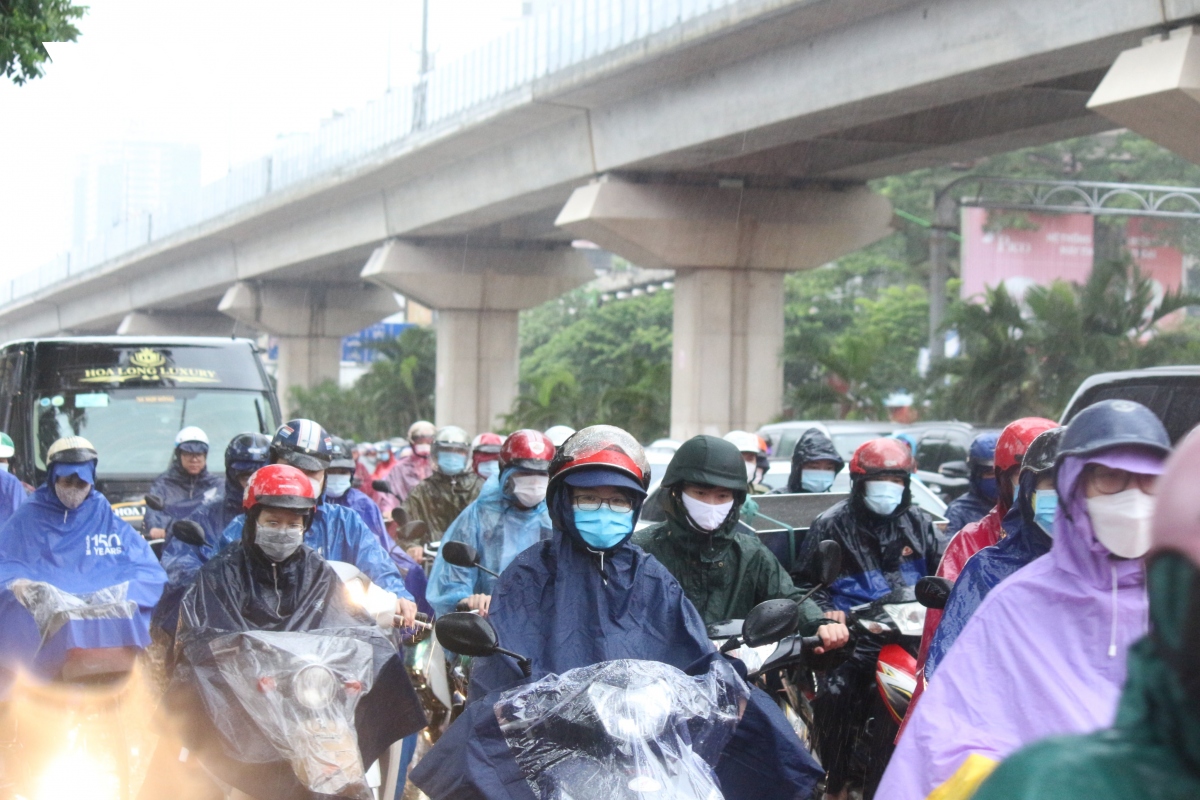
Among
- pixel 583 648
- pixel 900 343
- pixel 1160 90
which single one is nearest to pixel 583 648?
pixel 583 648

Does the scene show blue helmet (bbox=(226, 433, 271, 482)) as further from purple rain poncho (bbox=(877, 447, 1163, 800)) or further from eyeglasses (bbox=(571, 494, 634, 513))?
purple rain poncho (bbox=(877, 447, 1163, 800))

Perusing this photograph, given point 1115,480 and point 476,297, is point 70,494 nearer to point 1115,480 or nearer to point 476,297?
point 1115,480

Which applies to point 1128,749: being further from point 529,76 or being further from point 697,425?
point 697,425

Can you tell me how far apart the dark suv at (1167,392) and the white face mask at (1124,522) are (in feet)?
9.89

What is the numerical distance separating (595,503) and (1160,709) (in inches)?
118

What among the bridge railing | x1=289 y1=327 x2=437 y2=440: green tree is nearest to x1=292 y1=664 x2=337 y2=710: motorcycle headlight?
the bridge railing

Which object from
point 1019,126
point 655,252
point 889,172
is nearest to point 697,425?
point 655,252

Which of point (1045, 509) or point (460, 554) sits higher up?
point (1045, 509)

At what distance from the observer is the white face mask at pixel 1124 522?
299 centimetres

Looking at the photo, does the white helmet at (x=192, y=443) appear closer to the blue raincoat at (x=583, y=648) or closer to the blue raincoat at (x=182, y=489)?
the blue raincoat at (x=182, y=489)

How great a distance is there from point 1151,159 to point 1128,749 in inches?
1732

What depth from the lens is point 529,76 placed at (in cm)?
2430

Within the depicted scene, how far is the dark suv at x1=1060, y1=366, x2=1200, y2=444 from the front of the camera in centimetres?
594

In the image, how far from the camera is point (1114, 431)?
120 inches
